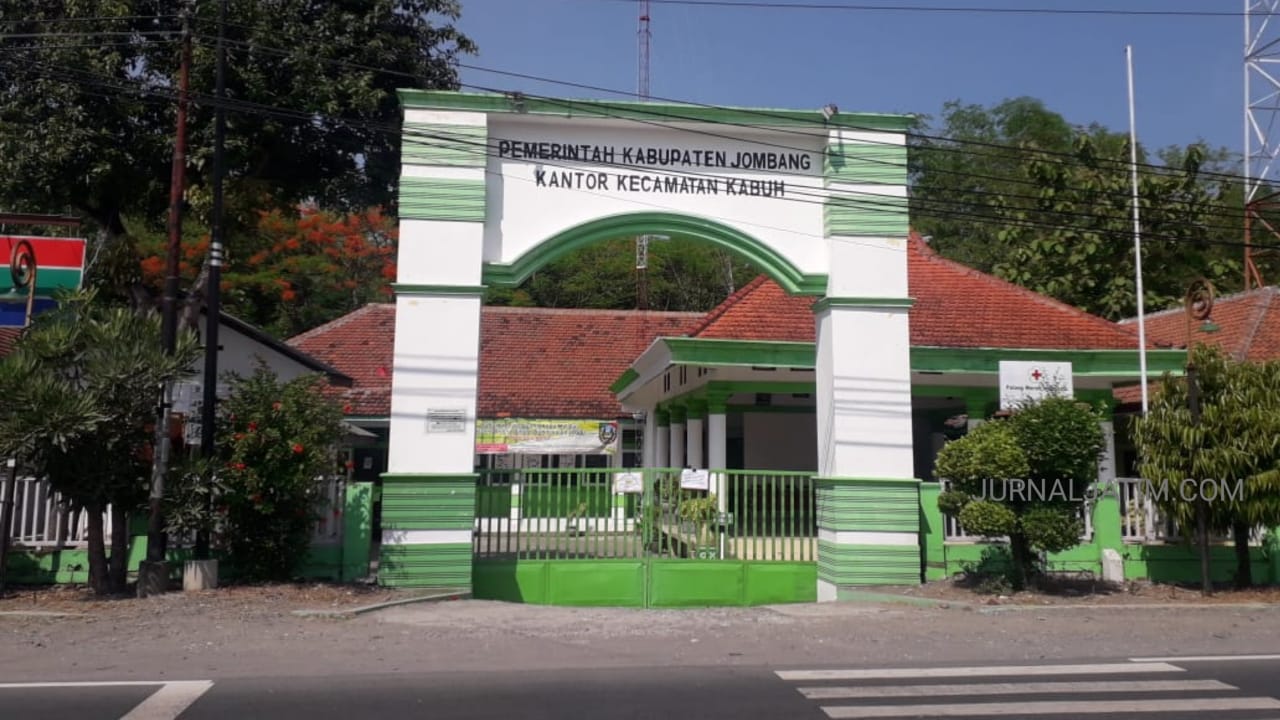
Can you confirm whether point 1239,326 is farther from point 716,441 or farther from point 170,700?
point 170,700

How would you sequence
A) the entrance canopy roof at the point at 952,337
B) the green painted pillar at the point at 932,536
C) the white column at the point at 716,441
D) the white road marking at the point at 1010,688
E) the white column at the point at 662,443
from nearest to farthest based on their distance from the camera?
the white road marking at the point at 1010,688
the green painted pillar at the point at 932,536
the entrance canopy roof at the point at 952,337
the white column at the point at 716,441
the white column at the point at 662,443

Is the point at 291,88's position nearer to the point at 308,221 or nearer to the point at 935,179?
the point at 308,221

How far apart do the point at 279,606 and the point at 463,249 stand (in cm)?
459

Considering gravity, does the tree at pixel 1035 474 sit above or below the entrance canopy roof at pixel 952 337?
below

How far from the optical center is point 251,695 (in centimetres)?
696

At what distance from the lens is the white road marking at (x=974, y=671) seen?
7688mm

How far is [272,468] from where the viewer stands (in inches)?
440

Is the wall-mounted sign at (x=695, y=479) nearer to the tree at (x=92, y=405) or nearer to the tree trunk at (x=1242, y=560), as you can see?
the tree at (x=92, y=405)

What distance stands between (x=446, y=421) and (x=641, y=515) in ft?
9.31

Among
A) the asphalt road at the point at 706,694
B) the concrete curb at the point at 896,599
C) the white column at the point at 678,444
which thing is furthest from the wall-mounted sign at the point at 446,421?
the white column at the point at 678,444

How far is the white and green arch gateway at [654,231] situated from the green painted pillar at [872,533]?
2cm

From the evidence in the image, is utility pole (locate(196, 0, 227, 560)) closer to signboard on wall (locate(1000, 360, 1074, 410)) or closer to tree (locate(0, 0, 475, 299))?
tree (locate(0, 0, 475, 299))

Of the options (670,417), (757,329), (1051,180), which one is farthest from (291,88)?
(1051,180)

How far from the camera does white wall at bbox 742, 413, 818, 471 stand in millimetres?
20781
